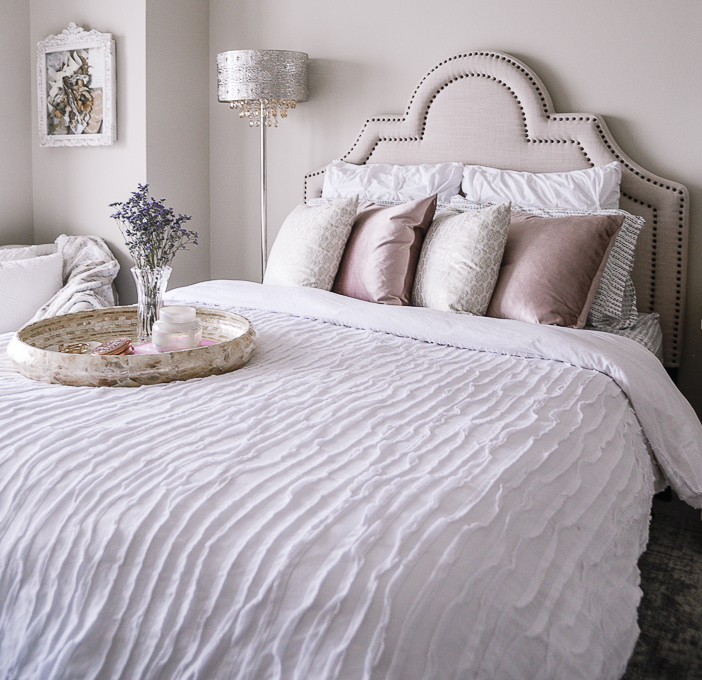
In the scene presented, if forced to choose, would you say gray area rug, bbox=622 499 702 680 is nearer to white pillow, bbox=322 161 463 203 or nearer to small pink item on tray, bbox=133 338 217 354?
small pink item on tray, bbox=133 338 217 354

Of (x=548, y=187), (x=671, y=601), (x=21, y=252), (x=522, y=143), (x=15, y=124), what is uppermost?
(x=15, y=124)

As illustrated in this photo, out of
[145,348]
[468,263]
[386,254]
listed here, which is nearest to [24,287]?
[145,348]

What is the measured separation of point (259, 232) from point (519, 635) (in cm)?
303

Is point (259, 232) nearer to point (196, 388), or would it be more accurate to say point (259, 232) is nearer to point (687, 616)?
point (196, 388)

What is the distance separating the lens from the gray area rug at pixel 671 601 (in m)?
1.52

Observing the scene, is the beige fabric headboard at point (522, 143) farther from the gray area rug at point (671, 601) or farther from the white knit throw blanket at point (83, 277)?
the white knit throw blanket at point (83, 277)

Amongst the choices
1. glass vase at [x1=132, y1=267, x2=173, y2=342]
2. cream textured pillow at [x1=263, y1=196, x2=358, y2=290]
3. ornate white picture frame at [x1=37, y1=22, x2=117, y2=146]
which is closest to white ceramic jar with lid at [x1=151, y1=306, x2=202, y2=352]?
glass vase at [x1=132, y1=267, x2=173, y2=342]

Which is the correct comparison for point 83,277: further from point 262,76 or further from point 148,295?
point 148,295

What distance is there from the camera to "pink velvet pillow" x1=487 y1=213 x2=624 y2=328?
83.4 inches

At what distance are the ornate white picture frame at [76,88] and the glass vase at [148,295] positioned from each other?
1817 millimetres

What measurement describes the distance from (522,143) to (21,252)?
2.31 metres

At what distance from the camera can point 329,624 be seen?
771mm

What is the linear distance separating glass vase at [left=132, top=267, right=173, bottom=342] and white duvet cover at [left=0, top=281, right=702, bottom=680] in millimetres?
430

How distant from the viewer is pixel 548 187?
2549 millimetres
